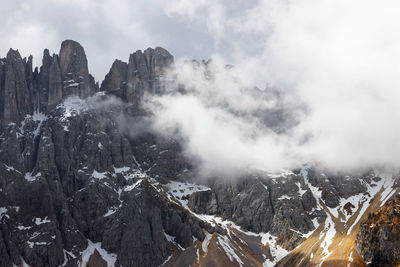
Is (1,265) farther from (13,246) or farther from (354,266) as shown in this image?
(354,266)

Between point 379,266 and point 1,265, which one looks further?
point 379,266

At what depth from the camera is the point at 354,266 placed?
19962 centimetres

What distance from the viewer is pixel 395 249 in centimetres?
19962

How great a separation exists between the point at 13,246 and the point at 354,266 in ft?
520

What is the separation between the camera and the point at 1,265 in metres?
183

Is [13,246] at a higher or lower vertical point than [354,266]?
higher

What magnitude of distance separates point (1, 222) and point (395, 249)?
7319 inches

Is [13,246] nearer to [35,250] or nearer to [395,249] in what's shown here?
[35,250]

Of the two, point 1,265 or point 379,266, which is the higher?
point 1,265

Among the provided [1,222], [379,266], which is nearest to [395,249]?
[379,266]

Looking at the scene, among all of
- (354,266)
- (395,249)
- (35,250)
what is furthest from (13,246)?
(395,249)

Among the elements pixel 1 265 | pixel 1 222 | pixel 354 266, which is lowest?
pixel 354 266

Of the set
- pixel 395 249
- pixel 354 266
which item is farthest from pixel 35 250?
pixel 395 249

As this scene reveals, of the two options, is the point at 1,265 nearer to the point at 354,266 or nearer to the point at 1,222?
the point at 1,222
